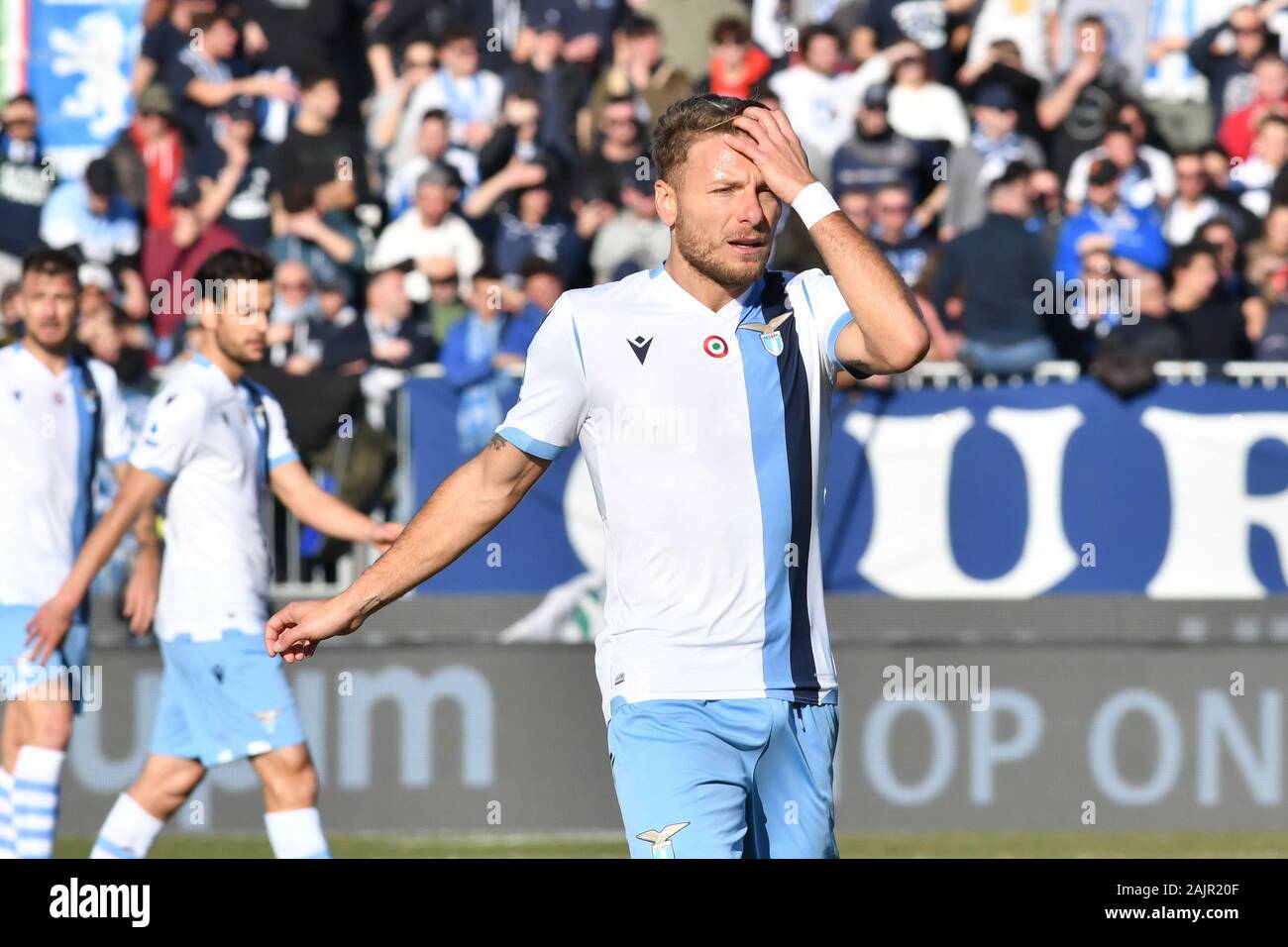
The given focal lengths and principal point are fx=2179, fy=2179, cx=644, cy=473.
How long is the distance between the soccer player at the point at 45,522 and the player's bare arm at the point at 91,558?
0.07m

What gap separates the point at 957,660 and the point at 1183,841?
4.83ft

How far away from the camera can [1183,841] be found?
11008 millimetres

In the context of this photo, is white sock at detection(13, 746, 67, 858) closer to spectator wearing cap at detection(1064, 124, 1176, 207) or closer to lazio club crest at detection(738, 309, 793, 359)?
lazio club crest at detection(738, 309, 793, 359)

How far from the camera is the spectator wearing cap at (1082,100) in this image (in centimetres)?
1348

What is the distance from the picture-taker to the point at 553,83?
1370cm

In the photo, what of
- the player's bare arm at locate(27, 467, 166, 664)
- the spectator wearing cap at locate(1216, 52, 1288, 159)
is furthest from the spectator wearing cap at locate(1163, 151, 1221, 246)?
the player's bare arm at locate(27, 467, 166, 664)

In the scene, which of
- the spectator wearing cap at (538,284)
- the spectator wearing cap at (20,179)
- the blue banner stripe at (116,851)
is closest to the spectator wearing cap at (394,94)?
the spectator wearing cap at (538,284)

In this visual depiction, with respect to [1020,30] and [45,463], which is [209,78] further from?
[1020,30]

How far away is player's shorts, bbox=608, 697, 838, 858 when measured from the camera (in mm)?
5148

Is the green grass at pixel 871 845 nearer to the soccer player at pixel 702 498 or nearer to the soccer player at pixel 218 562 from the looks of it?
the soccer player at pixel 218 562

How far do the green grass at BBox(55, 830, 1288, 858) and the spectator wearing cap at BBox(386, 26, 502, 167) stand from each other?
4.49 m

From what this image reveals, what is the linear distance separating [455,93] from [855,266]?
9.07 meters

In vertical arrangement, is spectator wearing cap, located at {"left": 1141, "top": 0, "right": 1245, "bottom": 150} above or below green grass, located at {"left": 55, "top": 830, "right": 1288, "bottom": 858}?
above
